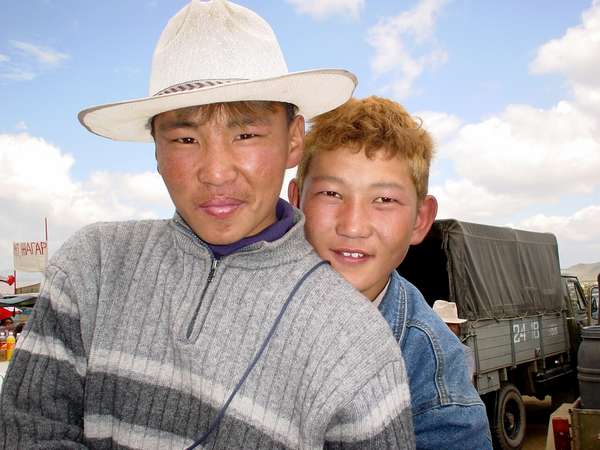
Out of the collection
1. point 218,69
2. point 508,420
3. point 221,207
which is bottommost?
point 508,420

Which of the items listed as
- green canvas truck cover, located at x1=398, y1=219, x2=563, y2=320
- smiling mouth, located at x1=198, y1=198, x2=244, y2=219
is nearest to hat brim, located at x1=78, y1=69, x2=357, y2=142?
smiling mouth, located at x1=198, y1=198, x2=244, y2=219

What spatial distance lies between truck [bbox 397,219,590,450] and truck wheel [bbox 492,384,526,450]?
0.01m

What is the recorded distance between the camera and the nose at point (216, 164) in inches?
55.2

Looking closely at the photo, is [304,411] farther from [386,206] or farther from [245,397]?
[386,206]

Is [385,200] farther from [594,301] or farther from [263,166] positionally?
[594,301]

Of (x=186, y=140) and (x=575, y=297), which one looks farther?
(x=575, y=297)

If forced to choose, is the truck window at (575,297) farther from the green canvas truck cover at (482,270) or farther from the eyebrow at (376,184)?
the eyebrow at (376,184)

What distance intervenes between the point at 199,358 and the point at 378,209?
0.90m

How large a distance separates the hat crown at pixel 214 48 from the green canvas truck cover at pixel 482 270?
6.83 m

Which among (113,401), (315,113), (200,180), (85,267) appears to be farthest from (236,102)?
(113,401)

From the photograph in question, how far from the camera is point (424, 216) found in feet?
7.42

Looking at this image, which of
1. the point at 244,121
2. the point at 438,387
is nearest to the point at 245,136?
the point at 244,121

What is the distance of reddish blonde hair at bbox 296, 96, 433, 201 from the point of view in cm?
200

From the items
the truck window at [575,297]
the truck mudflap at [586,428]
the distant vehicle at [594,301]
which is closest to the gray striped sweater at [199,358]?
the truck mudflap at [586,428]
